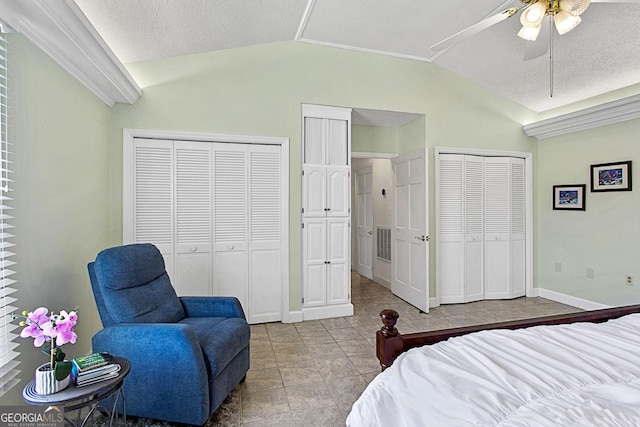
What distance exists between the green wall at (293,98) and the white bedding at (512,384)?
2.56 m

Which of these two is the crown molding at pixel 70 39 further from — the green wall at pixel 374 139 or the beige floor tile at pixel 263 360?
the green wall at pixel 374 139

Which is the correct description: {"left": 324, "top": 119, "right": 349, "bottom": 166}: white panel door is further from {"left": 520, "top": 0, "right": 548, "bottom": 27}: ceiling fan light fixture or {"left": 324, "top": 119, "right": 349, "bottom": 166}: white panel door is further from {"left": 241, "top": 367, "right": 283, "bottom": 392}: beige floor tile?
{"left": 241, "top": 367, "right": 283, "bottom": 392}: beige floor tile

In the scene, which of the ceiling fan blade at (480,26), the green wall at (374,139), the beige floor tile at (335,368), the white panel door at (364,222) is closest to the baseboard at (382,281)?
the white panel door at (364,222)

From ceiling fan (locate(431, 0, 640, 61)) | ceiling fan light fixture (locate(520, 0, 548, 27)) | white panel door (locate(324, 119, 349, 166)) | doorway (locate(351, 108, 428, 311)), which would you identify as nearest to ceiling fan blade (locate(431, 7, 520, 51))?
ceiling fan (locate(431, 0, 640, 61))

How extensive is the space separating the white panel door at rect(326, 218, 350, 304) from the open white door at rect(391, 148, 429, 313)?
92cm

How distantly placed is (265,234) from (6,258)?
2228mm

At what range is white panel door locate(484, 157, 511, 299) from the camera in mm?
4578

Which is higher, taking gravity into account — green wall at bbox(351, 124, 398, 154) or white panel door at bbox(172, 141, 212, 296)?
green wall at bbox(351, 124, 398, 154)

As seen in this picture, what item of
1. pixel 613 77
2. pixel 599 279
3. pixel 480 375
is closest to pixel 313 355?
pixel 480 375

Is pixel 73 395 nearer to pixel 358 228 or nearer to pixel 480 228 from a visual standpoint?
pixel 480 228

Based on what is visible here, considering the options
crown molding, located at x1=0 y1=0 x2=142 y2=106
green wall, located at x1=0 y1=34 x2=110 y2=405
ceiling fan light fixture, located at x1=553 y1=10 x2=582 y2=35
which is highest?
ceiling fan light fixture, located at x1=553 y1=10 x2=582 y2=35

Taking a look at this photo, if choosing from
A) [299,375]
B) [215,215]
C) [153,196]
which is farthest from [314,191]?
[299,375]

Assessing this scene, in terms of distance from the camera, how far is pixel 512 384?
1089 mm

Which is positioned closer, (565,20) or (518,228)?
(565,20)
